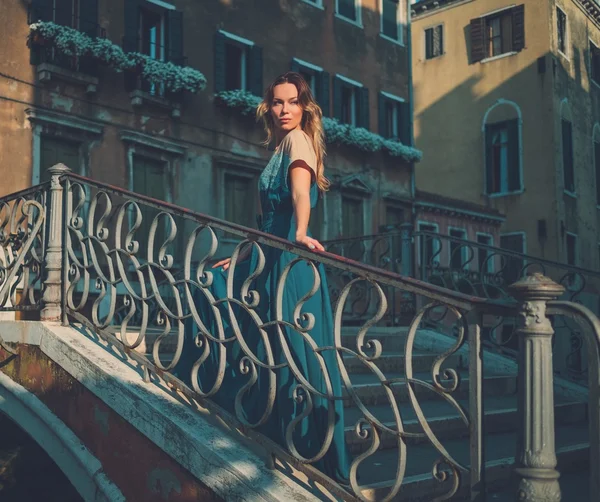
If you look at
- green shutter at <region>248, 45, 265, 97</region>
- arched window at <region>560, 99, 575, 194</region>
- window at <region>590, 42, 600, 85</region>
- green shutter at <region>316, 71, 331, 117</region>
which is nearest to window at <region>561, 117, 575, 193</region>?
arched window at <region>560, 99, 575, 194</region>

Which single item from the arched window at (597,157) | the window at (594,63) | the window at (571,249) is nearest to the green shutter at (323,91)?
the window at (571,249)

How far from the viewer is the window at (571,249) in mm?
23359

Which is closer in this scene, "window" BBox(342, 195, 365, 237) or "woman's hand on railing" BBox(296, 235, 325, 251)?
"woman's hand on railing" BBox(296, 235, 325, 251)

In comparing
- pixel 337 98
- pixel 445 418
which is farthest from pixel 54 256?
pixel 337 98

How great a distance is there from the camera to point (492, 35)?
949 inches

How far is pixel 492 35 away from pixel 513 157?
414cm

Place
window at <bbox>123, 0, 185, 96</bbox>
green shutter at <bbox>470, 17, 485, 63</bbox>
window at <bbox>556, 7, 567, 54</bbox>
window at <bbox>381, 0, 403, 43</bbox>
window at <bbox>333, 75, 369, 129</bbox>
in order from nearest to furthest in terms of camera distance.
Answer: window at <bbox>123, 0, 185, 96</bbox>
window at <bbox>333, 75, 369, 129</bbox>
window at <bbox>381, 0, 403, 43</bbox>
window at <bbox>556, 7, 567, 54</bbox>
green shutter at <bbox>470, 17, 485, 63</bbox>

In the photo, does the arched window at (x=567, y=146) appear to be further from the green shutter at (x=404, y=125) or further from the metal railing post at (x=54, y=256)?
the metal railing post at (x=54, y=256)

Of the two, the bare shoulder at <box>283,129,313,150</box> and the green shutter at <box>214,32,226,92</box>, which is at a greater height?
the green shutter at <box>214,32,226,92</box>

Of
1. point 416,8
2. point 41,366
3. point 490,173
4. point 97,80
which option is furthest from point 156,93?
point 416,8

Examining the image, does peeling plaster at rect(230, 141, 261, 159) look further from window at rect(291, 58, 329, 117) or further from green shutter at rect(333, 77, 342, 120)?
green shutter at rect(333, 77, 342, 120)

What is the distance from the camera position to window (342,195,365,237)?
698 inches

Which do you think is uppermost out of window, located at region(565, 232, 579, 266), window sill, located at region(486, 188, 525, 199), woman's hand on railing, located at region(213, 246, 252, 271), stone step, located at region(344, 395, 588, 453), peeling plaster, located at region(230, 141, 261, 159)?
window sill, located at region(486, 188, 525, 199)

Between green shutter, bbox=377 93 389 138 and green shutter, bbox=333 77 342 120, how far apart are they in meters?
1.53
